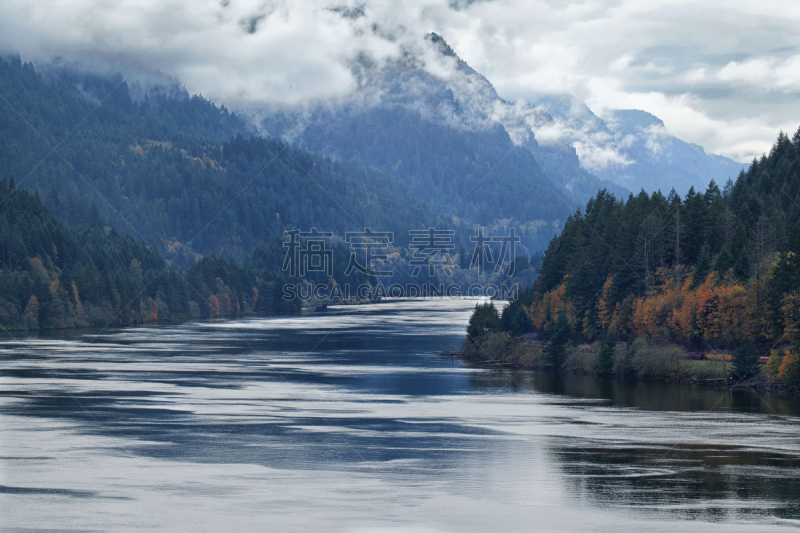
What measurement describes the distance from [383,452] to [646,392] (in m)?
40.5

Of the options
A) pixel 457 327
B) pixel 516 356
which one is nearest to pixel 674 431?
A: pixel 516 356

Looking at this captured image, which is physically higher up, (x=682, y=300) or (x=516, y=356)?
(x=682, y=300)

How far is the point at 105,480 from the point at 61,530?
965 centimetres

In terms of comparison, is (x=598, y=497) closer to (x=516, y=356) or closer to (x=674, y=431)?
(x=674, y=431)

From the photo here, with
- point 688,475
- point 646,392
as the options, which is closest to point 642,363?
point 646,392

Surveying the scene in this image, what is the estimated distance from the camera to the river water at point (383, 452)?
140ft

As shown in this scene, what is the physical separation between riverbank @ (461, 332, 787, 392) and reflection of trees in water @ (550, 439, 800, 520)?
3248cm

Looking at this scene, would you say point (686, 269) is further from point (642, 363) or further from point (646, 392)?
point (646, 392)

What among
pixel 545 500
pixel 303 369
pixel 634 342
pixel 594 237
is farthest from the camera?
pixel 594 237

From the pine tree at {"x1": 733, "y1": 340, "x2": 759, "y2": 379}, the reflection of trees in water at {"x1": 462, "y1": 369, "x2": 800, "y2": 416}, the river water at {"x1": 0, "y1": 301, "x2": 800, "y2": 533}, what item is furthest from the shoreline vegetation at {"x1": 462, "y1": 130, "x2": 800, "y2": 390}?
the river water at {"x1": 0, "y1": 301, "x2": 800, "y2": 533}

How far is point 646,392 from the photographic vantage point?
88625mm

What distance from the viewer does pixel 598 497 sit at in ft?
152

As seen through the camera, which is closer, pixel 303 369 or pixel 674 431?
pixel 674 431

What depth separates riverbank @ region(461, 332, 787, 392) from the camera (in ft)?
297
